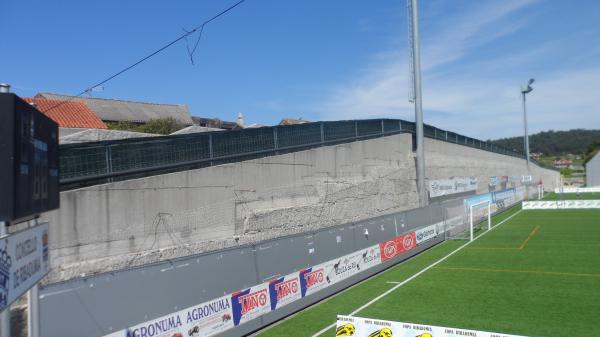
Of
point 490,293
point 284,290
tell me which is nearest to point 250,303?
point 284,290

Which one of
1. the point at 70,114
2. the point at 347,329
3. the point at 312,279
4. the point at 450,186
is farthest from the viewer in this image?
the point at 450,186

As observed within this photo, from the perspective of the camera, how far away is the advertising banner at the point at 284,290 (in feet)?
36.4

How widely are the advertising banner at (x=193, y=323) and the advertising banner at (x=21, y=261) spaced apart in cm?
198

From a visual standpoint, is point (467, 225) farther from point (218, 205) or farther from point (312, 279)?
point (218, 205)

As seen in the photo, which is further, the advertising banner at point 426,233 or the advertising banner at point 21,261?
the advertising banner at point 426,233

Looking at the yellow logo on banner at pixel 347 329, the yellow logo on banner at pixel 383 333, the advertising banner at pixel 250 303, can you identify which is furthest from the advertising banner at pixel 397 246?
the yellow logo on banner at pixel 383 333

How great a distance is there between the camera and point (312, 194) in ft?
58.8

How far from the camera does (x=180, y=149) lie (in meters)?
12.8

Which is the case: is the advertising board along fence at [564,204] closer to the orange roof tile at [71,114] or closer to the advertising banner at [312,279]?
the advertising banner at [312,279]

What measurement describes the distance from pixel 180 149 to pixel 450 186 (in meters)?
23.9

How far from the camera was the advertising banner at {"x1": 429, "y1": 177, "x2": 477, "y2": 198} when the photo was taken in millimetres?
29078

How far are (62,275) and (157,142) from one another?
409 cm

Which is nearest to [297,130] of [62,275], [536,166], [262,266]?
[262,266]

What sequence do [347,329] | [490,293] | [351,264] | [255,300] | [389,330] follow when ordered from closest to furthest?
[389,330], [347,329], [255,300], [490,293], [351,264]
